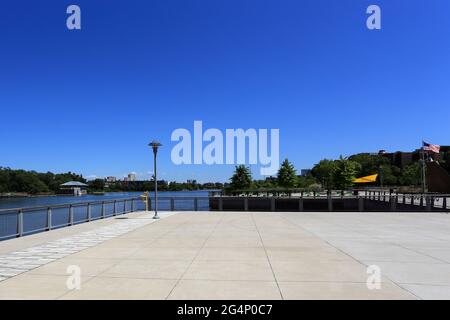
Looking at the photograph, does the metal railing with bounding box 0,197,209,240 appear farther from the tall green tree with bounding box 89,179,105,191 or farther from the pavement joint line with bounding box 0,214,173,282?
the tall green tree with bounding box 89,179,105,191

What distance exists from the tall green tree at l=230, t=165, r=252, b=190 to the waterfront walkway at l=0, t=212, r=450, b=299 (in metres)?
68.6

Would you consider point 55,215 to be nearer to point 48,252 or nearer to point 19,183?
point 48,252

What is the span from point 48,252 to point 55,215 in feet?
21.4

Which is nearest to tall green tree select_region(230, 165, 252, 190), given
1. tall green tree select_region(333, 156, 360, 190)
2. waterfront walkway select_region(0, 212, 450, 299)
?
tall green tree select_region(333, 156, 360, 190)

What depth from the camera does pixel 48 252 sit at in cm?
972

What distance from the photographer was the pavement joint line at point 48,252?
785cm

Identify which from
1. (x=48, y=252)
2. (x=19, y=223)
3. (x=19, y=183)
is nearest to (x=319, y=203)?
(x=19, y=223)

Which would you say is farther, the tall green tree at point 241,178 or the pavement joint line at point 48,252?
the tall green tree at point 241,178

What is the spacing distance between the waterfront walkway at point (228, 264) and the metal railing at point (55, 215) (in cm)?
68

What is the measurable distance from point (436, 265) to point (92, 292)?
631 centimetres

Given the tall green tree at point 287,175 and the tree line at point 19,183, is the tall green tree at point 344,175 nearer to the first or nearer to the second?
the tall green tree at point 287,175
